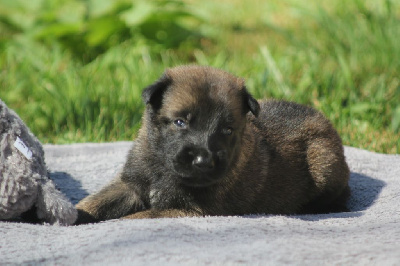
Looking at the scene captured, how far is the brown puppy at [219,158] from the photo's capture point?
3064 millimetres

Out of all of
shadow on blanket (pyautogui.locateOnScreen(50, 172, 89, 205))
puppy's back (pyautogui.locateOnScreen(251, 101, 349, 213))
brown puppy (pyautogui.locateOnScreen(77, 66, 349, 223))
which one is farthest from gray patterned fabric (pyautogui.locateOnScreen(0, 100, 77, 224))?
puppy's back (pyautogui.locateOnScreen(251, 101, 349, 213))

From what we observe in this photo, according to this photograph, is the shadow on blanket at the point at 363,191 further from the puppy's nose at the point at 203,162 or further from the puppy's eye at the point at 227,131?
the puppy's nose at the point at 203,162

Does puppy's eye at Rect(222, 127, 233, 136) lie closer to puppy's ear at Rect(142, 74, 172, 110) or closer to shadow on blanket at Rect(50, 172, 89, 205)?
puppy's ear at Rect(142, 74, 172, 110)

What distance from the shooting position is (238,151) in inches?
132

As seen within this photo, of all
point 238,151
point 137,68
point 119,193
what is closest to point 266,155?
point 238,151

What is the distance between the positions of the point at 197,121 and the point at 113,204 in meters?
0.80

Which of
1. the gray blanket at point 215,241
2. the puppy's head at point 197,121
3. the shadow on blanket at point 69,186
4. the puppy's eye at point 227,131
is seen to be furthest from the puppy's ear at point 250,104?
the shadow on blanket at point 69,186

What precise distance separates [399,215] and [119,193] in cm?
157

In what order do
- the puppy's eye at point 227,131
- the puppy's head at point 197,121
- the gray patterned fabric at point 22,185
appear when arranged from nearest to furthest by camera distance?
the gray patterned fabric at point 22,185, the puppy's head at point 197,121, the puppy's eye at point 227,131

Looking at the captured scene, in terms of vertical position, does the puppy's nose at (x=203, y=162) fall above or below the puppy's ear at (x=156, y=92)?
below

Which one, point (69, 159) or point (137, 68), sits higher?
point (137, 68)

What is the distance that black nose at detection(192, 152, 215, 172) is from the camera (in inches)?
116

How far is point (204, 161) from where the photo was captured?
295 cm

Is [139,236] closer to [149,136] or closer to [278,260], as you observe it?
[278,260]
